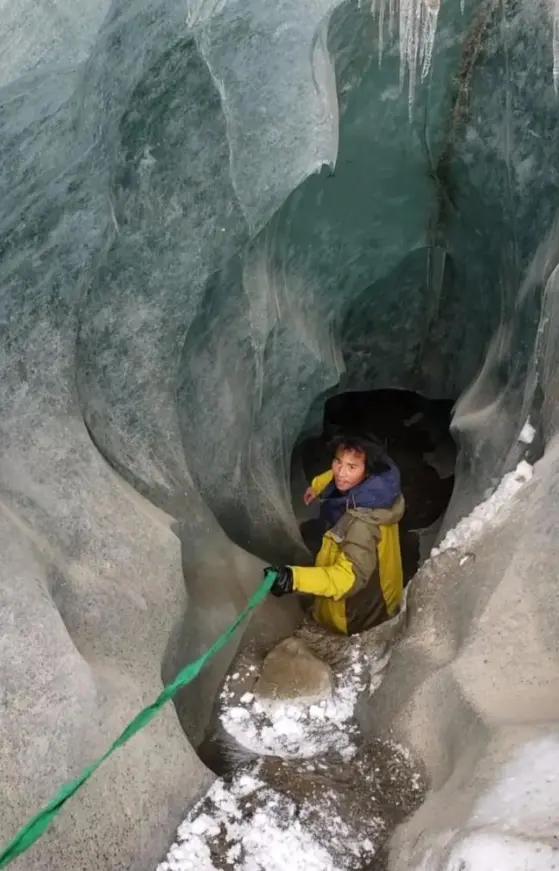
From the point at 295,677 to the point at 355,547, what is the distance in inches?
26.5

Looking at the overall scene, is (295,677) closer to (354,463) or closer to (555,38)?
(354,463)

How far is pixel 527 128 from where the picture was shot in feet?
15.0

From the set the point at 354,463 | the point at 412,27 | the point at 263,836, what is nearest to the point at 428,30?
the point at 412,27

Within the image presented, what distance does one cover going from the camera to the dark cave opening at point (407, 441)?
5980 millimetres

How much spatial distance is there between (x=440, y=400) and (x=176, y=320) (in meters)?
3.50

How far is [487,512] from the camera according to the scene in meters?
3.43

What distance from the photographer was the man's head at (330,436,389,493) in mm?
3766

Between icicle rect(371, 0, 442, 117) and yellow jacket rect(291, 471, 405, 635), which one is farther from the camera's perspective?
icicle rect(371, 0, 442, 117)

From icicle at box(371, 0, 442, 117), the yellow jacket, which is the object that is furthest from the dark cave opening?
icicle at box(371, 0, 442, 117)

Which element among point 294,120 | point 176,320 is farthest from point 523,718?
point 294,120

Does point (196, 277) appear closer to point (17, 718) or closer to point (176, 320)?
point (176, 320)

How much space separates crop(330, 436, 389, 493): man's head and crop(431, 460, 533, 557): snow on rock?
0.50 metres

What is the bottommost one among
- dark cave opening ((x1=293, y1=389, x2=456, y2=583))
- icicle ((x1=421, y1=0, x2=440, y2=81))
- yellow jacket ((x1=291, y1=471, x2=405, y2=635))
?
dark cave opening ((x1=293, y1=389, x2=456, y2=583))

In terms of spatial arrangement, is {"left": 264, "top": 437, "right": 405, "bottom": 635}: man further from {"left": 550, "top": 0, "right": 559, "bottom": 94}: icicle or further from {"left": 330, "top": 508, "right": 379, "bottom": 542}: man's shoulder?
{"left": 550, "top": 0, "right": 559, "bottom": 94}: icicle
